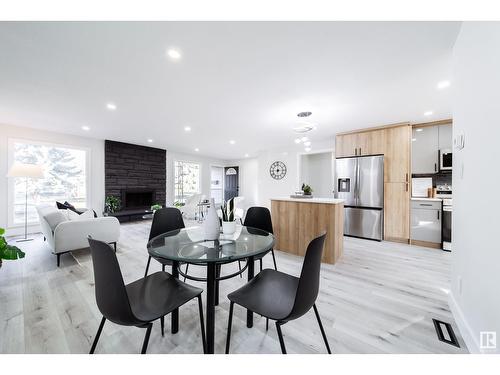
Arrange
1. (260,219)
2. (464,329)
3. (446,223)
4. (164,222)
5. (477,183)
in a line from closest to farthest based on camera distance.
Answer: (477,183)
(464,329)
(164,222)
(260,219)
(446,223)

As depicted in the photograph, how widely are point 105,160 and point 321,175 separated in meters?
6.75

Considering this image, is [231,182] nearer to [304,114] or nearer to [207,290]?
[304,114]

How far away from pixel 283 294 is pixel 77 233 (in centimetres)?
306

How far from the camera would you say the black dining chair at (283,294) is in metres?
0.99

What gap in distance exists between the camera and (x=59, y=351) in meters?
1.27

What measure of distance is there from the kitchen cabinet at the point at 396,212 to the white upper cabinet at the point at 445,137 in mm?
998

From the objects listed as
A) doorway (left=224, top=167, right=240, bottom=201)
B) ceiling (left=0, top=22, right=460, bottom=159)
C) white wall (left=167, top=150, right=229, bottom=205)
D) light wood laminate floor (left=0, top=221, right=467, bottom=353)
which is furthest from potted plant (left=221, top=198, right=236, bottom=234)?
doorway (left=224, top=167, right=240, bottom=201)

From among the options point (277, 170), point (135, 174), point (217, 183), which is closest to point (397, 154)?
point (277, 170)

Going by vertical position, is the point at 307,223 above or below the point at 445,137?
below

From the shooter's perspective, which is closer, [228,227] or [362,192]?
[228,227]

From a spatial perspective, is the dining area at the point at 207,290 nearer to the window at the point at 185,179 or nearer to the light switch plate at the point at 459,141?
the light switch plate at the point at 459,141

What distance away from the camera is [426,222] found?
354 centimetres

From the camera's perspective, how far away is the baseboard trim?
48.7 inches
